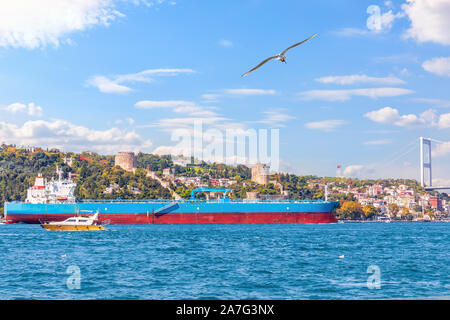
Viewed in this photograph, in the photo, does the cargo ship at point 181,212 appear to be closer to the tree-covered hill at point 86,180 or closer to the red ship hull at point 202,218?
the red ship hull at point 202,218

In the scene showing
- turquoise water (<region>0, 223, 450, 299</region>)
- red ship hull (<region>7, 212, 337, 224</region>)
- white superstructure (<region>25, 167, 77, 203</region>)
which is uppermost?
white superstructure (<region>25, 167, 77, 203</region>)

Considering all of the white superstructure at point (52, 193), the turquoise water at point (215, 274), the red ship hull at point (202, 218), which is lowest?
the red ship hull at point (202, 218)

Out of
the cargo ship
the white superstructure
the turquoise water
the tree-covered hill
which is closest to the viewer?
the turquoise water

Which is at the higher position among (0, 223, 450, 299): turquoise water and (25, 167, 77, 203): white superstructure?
(25, 167, 77, 203): white superstructure

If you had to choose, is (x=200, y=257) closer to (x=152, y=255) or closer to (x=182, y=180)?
(x=152, y=255)

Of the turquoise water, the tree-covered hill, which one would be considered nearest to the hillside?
the tree-covered hill

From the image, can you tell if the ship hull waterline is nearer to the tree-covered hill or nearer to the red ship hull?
the red ship hull

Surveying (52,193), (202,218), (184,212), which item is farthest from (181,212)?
(52,193)

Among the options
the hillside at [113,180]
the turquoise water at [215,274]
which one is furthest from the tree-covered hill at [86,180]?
the turquoise water at [215,274]

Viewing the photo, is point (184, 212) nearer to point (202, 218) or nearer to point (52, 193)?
point (202, 218)

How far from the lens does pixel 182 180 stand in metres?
141

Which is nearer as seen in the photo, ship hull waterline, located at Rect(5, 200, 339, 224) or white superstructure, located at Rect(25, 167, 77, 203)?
ship hull waterline, located at Rect(5, 200, 339, 224)
